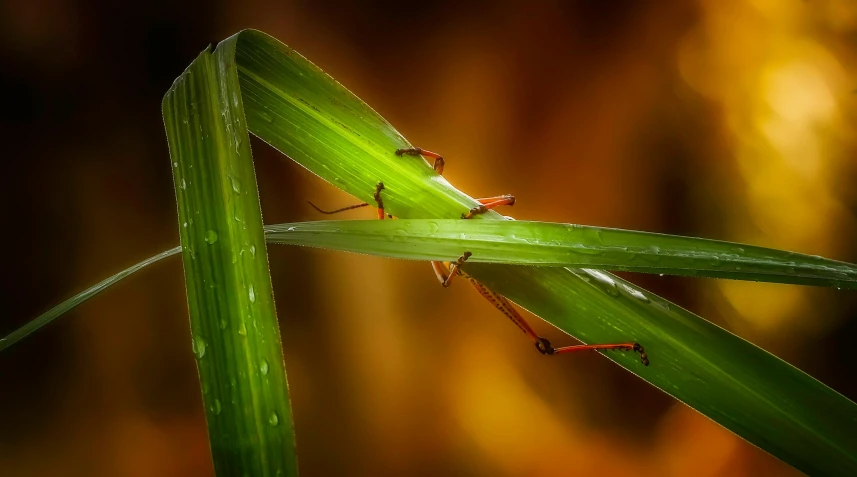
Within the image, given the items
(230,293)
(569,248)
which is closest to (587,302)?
(569,248)

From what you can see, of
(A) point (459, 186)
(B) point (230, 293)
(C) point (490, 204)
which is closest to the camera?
(B) point (230, 293)

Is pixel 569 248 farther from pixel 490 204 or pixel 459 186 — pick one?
pixel 459 186

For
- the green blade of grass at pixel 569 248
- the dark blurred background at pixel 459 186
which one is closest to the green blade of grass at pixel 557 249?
the green blade of grass at pixel 569 248

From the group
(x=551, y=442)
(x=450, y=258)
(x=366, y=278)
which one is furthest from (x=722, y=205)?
(x=450, y=258)

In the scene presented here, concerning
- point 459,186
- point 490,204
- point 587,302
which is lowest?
point 587,302

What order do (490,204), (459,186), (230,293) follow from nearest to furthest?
(230,293)
(490,204)
(459,186)

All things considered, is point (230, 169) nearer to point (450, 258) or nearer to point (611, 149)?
point (450, 258)

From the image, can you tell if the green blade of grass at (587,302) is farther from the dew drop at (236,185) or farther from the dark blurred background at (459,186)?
the dark blurred background at (459,186)

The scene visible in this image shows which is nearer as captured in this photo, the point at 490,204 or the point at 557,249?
the point at 557,249
